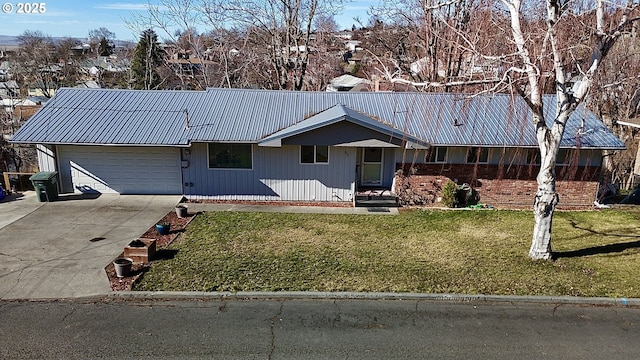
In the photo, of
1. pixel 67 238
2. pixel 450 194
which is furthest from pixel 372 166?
pixel 67 238

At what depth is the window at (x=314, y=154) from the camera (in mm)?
14914

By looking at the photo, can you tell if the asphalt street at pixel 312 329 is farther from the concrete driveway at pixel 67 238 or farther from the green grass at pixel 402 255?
the concrete driveway at pixel 67 238

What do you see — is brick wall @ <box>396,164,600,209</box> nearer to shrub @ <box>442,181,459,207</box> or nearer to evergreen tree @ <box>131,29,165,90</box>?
shrub @ <box>442,181,459,207</box>

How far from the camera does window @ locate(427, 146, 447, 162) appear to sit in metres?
15.0

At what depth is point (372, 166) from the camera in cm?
1600

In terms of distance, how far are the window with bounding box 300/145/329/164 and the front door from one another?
64.7 inches

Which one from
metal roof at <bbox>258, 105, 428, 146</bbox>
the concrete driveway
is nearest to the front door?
metal roof at <bbox>258, 105, 428, 146</bbox>

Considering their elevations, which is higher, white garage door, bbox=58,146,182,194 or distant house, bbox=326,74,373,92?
Result: distant house, bbox=326,74,373,92

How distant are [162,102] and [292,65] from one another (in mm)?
13995

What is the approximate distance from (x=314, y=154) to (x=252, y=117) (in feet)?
8.93

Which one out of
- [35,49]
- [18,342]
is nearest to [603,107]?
[18,342]

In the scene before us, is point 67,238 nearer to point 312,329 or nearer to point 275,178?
point 275,178

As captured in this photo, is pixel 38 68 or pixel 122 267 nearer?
pixel 122 267

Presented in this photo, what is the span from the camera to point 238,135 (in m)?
14.5
